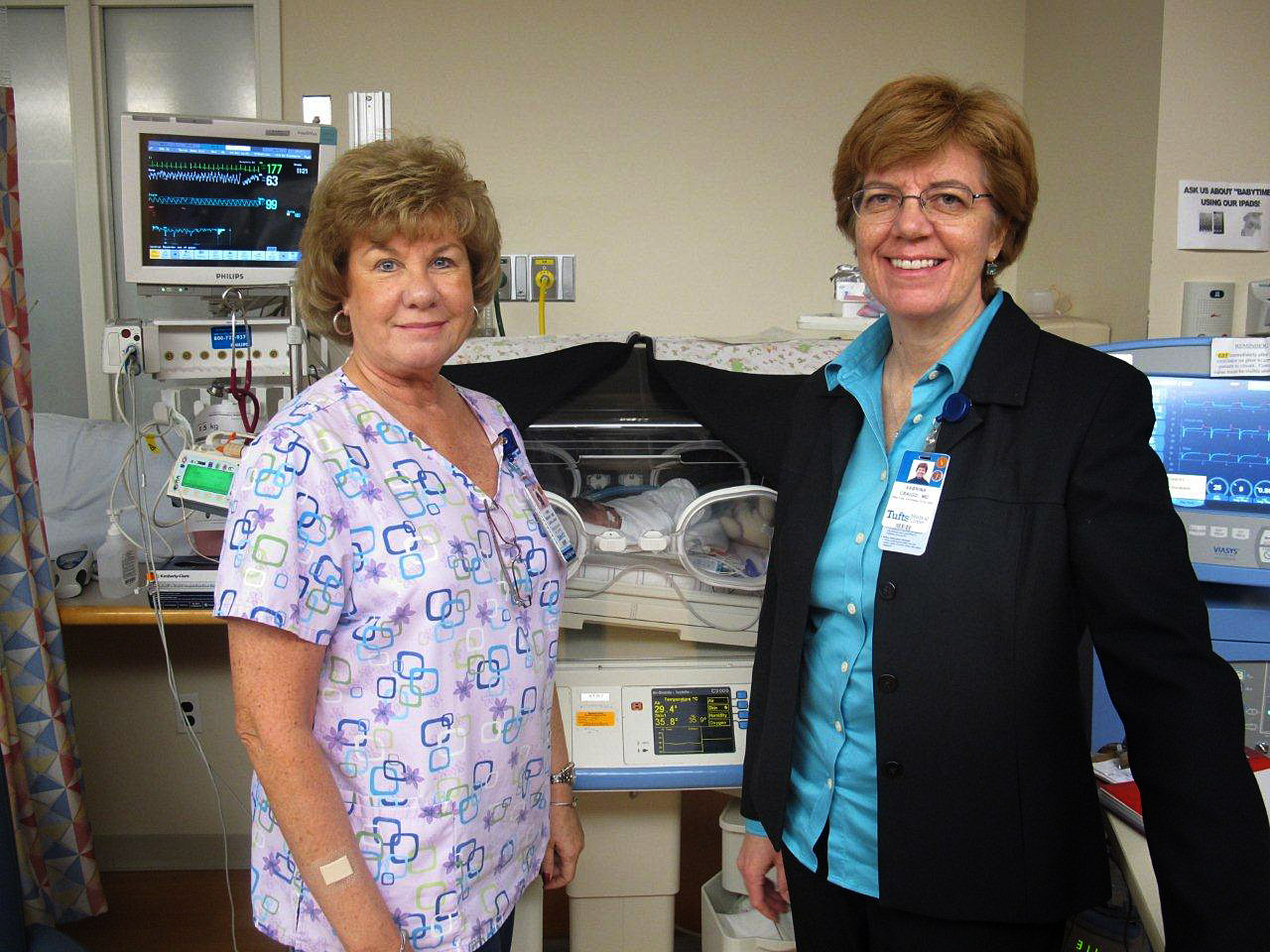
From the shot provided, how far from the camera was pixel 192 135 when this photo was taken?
2035mm

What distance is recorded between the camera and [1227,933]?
0.92 metres

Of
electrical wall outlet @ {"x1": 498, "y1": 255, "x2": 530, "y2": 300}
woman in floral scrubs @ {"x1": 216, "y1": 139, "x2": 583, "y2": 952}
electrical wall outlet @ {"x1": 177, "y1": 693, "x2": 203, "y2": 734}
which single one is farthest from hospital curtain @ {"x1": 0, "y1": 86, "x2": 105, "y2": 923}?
electrical wall outlet @ {"x1": 498, "y1": 255, "x2": 530, "y2": 300}

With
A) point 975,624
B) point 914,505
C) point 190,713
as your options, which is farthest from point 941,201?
point 190,713

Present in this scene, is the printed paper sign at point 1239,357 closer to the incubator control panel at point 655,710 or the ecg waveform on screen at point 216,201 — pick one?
the incubator control panel at point 655,710

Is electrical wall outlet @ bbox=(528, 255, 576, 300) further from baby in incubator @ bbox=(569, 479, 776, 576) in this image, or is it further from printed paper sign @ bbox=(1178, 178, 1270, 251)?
printed paper sign @ bbox=(1178, 178, 1270, 251)

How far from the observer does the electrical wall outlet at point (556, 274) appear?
3.10 meters

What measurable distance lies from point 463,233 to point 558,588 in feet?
1.48

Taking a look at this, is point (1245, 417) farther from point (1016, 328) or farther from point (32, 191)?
point (32, 191)

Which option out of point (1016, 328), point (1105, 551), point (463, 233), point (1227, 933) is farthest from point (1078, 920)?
point (463, 233)

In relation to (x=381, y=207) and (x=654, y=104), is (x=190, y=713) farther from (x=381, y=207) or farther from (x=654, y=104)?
(x=654, y=104)

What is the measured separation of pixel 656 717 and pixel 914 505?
27.9 inches

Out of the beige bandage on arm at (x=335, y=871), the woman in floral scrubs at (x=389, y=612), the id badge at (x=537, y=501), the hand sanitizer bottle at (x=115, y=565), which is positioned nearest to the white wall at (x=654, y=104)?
the hand sanitizer bottle at (x=115, y=565)

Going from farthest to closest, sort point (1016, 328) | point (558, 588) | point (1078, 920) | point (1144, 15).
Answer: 1. point (1144, 15)
2. point (1078, 920)
3. point (558, 588)
4. point (1016, 328)

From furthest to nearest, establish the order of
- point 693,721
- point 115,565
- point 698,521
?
point 115,565, point 698,521, point 693,721
